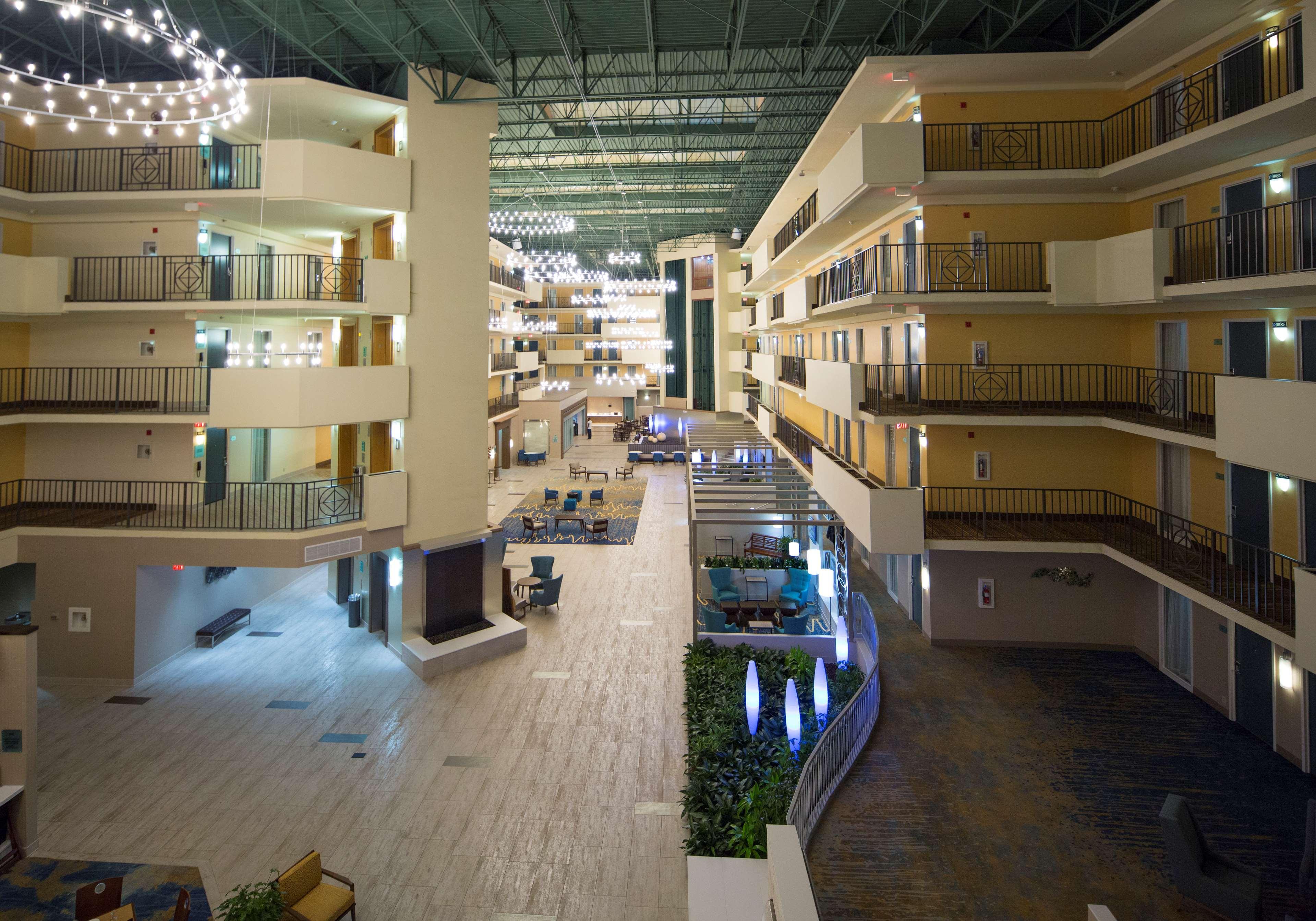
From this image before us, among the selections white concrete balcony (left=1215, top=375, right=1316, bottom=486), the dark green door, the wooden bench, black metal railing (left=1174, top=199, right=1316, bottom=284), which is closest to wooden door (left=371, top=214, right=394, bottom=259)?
the wooden bench

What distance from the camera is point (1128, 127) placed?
12844 mm

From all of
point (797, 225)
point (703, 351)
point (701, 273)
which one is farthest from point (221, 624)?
point (701, 273)

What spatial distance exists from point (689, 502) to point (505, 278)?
65.2 feet

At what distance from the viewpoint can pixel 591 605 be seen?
750 inches

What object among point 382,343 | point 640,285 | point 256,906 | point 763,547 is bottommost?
point 256,906

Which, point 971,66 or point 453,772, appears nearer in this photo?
point 453,772

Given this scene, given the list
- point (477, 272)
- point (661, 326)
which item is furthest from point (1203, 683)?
point (661, 326)

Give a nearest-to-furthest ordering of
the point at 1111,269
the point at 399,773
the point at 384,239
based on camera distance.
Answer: the point at 399,773 → the point at 1111,269 → the point at 384,239

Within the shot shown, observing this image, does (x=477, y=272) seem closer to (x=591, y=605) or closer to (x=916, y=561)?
(x=591, y=605)

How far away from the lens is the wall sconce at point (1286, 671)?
9.61 m

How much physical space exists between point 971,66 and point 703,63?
667 centimetres

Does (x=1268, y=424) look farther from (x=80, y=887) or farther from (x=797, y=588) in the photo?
(x=80, y=887)

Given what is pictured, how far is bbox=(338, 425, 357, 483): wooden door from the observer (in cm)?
1747

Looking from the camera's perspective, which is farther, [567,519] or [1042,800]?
[567,519]
